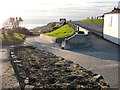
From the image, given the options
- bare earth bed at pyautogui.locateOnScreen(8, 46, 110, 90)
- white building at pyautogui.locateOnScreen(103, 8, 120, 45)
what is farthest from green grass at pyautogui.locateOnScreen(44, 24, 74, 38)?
bare earth bed at pyautogui.locateOnScreen(8, 46, 110, 90)

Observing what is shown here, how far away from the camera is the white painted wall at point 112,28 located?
1051 inches

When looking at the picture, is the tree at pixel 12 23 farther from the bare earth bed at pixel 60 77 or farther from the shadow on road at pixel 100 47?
the bare earth bed at pixel 60 77

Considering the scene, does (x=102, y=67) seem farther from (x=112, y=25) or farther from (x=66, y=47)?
(x=112, y=25)

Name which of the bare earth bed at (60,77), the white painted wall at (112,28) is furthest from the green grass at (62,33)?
the bare earth bed at (60,77)

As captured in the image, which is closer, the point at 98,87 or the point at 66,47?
the point at 98,87

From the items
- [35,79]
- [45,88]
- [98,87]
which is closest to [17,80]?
[35,79]

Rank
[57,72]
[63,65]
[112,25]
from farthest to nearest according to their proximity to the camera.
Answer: [112,25] < [63,65] < [57,72]

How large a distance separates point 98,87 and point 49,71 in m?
3.78

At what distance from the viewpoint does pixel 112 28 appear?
92.8 feet

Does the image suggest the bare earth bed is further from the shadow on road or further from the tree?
the tree

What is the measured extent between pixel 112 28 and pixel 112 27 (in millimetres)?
94

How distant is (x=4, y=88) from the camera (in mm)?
11109

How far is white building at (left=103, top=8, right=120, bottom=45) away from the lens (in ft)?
87.5

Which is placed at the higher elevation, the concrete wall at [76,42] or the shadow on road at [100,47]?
the concrete wall at [76,42]
